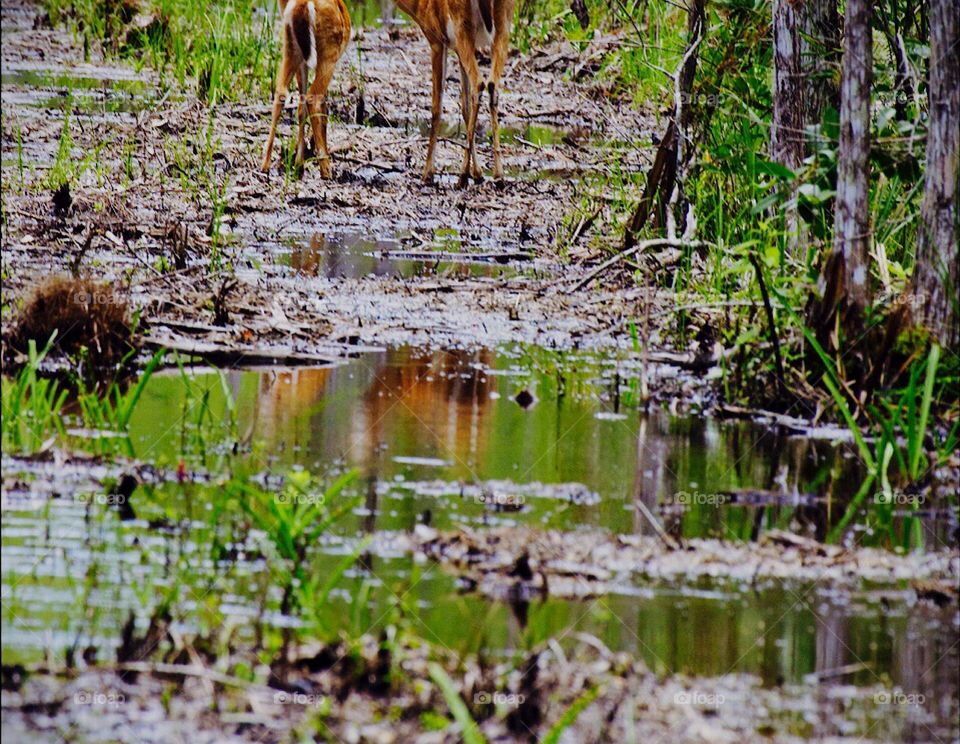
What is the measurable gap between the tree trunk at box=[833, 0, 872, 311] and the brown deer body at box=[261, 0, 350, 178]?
6631 millimetres

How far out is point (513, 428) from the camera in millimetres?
7270

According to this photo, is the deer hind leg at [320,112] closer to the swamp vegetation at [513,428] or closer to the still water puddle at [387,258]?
the swamp vegetation at [513,428]

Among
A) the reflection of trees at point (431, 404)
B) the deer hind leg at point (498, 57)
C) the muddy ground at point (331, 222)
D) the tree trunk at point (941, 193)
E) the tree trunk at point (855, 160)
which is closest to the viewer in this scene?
the reflection of trees at point (431, 404)

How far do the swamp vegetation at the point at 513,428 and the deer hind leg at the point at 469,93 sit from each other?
161 millimetres

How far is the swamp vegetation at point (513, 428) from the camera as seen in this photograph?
4.38 m

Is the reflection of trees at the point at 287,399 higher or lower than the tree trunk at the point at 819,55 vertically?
lower

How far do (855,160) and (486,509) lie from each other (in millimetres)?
2798

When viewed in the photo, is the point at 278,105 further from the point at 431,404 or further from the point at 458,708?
the point at 458,708

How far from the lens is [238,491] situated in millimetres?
5586

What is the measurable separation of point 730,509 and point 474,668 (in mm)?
2070

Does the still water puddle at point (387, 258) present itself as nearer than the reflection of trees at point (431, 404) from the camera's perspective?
No

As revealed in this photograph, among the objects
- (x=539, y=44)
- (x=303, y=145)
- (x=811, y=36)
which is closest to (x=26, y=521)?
(x=811, y=36)

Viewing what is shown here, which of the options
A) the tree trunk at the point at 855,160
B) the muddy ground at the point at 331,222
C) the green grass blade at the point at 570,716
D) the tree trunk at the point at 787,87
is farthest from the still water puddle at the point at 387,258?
the green grass blade at the point at 570,716

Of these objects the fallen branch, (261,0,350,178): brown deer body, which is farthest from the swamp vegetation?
(261,0,350,178): brown deer body
